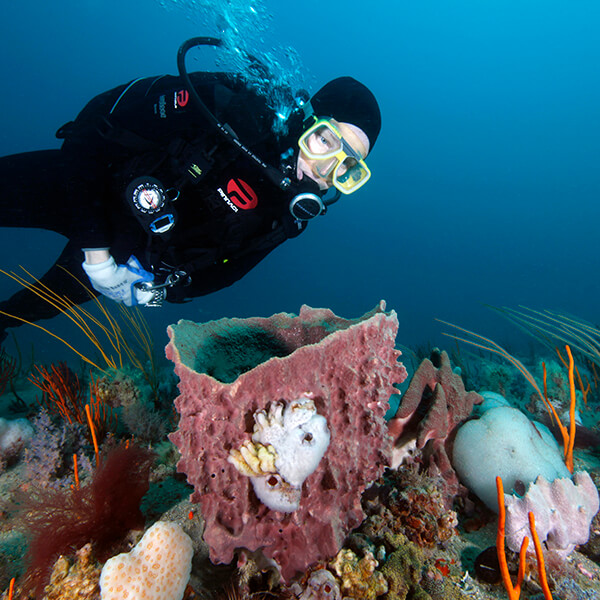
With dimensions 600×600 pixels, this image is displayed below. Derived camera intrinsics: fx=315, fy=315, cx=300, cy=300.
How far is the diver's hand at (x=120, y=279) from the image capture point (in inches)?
135

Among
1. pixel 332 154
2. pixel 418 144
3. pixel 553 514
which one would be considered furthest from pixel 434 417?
pixel 418 144

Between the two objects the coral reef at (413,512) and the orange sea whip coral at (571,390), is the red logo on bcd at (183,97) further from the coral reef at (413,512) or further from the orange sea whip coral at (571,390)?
the coral reef at (413,512)

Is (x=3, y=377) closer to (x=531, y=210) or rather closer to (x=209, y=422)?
(x=209, y=422)

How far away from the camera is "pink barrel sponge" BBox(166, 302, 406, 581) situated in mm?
1565

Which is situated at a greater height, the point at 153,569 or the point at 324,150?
the point at 324,150

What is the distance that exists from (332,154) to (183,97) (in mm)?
1766

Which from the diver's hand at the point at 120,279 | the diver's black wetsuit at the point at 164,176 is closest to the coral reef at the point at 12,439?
the diver's hand at the point at 120,279

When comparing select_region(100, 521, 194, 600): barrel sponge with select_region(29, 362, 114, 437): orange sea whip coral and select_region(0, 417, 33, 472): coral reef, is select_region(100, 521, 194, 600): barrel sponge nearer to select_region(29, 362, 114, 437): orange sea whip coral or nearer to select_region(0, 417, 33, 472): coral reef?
select_region(29, 362, 114, 437): orange sea whip coral

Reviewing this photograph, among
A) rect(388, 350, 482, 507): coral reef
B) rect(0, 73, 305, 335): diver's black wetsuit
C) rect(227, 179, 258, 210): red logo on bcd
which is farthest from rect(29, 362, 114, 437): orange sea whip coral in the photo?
rect(388, 350, 482, 507): coral reef

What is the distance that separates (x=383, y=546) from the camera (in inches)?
71.2

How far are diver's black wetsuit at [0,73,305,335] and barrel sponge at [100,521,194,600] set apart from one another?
285 cm

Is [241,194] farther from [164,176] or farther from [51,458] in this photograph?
[51,458]

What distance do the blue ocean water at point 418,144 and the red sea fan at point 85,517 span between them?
82.8m

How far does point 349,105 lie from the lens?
385 centimetres
